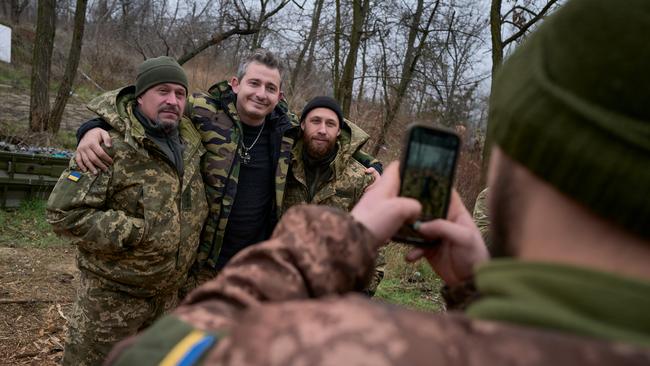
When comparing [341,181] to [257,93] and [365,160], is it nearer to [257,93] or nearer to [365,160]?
[365,160]

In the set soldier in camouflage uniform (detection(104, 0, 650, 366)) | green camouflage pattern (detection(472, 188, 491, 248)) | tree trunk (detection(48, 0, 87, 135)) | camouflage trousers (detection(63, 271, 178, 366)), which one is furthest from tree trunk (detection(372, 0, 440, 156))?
soldier in camouflage uniform (detection(104, 0, 650, 366))

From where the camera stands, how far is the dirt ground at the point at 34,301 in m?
4.06

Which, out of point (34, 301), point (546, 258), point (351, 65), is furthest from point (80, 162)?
point (351, 65)

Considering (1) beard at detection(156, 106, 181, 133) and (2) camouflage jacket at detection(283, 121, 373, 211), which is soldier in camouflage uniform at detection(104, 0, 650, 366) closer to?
(1) beard at detection(156, 106, 181, 133)

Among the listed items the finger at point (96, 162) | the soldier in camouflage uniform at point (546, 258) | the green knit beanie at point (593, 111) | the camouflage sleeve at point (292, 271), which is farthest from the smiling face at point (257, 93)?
the green knit beanie at point (593, 111)

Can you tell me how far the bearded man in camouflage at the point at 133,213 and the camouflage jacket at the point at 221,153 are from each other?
0.25 feet

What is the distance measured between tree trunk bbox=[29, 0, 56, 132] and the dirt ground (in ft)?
13.3

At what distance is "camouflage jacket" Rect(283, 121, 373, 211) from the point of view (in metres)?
3.33

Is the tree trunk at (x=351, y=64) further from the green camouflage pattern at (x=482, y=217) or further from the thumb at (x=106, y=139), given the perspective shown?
the thumb at (x=106, y=139)

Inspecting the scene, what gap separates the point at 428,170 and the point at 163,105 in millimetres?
2155

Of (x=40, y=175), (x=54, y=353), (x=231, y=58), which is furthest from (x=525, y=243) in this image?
(x=231, y=58)

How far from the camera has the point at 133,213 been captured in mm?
2816

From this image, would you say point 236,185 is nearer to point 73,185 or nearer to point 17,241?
point 73,185

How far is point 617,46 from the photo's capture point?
2.27ft
